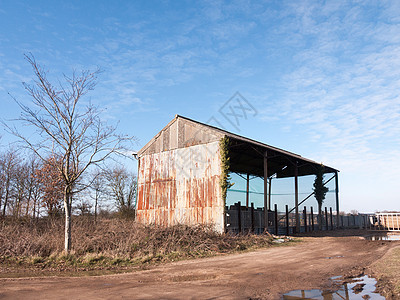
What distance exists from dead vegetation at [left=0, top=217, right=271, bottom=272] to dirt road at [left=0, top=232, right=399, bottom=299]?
5.35ft

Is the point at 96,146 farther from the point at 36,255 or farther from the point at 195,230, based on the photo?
the point at 195,230

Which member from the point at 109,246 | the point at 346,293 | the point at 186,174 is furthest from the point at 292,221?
the point at 346,293

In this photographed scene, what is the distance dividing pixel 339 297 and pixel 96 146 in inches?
417

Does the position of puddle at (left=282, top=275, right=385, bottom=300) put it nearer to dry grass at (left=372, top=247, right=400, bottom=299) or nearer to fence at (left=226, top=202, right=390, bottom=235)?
dry grass at (left=372, top=247, right=400, bottom=299)

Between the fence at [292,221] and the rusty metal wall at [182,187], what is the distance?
1469 millimetres

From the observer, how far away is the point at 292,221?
2777 cm

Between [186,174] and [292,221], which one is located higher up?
[186,174]

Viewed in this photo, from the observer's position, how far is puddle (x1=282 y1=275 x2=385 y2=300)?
664 cm

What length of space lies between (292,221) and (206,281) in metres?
21.2

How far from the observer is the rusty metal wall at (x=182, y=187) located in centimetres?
1844

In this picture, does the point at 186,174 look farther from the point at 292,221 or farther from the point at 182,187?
the point at 292,221

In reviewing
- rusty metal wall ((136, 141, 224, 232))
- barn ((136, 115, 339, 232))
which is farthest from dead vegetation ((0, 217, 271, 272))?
barn ((136, 115, 339, 232))

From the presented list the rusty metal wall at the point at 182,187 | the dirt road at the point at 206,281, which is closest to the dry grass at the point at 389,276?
the dirt road at the point at 206,281

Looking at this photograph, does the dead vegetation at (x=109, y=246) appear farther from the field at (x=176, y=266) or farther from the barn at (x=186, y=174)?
the barn at (x=186, y=174)
